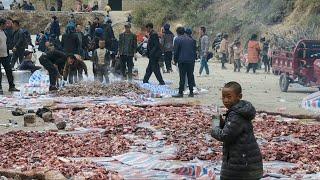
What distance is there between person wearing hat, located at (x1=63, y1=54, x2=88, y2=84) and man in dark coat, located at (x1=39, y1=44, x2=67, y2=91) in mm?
148

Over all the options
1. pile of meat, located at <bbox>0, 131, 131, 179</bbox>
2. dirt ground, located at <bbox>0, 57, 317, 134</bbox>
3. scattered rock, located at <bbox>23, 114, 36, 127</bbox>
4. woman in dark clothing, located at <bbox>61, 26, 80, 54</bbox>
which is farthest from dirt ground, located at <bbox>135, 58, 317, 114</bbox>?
pile of meat, located at <bbox>0, 131, 131, 179</bbox>

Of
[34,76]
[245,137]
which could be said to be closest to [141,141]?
[245,137]

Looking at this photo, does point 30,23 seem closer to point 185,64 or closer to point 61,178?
point 185,64

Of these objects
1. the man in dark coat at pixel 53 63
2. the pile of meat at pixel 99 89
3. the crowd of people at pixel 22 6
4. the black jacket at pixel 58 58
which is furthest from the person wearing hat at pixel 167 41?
the crowd of people at pixel 22 6

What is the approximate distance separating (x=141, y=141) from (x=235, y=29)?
30.5 meters

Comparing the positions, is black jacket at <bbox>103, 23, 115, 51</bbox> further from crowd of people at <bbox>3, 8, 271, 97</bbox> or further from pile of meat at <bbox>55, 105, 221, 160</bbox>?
pile of meat at <bbox>55, 105, 221, 160</bbox>

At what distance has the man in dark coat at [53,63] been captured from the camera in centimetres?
1952

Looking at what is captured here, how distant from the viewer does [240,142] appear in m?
6.68

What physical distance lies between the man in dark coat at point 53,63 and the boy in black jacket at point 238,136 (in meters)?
13.0

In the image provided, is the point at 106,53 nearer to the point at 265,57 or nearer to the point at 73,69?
the point at 73,69

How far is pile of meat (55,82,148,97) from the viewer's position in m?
18.4

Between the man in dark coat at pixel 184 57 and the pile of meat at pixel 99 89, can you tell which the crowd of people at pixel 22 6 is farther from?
the man in dark coat at pixel 184 57

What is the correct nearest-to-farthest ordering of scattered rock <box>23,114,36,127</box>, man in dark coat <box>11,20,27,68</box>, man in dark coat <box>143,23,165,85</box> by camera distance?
scattered rock <box>23,114,36,127</box>
man in dark coat <box>143,23,165,85</box>
man in dark coat <box>11,20,27,68</box>

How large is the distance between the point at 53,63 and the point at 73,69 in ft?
2.71
